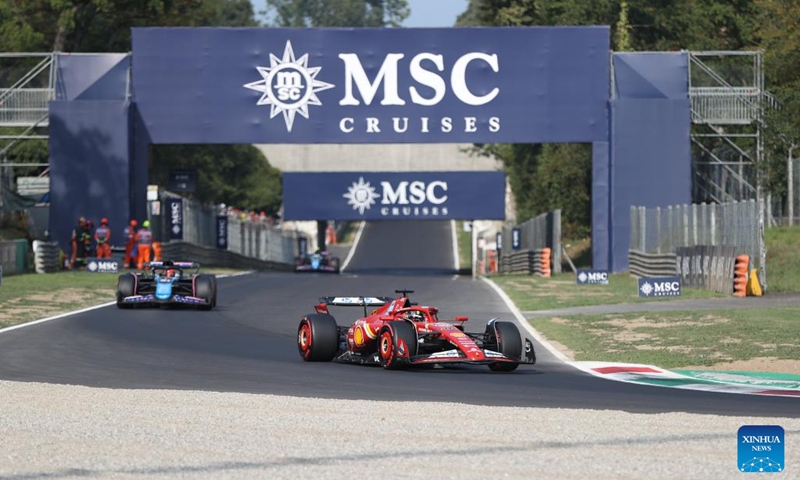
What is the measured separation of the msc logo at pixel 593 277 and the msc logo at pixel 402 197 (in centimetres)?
2265

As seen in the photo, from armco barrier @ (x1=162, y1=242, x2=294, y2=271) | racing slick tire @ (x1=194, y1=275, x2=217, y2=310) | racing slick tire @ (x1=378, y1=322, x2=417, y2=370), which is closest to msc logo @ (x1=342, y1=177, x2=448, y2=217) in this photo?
armco barrier @ (x1=162, y1=242, x2=294, y2=271)

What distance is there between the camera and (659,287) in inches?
1189

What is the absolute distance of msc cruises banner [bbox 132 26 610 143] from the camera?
44.9 meters

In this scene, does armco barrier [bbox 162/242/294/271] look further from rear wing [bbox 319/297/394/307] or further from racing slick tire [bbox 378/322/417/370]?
racing slick tire [bbox 378/322/417/370]

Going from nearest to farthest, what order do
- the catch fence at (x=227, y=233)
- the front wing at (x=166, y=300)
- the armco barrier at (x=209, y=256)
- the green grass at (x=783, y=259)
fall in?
the front wing at (x=166, y=300) < the green grass at (x=783, y=259) < the armco barrier at (x=209, y=256) < the catch fence at (x=227, y=233)

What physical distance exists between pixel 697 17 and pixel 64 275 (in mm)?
37864

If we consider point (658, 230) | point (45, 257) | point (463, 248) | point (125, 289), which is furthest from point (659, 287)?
point (463, 248)

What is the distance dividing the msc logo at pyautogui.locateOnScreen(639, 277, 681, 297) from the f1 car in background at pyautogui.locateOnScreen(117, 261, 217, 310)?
931cm

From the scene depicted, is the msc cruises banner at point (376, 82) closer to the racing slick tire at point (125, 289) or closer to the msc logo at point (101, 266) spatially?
the msc logo at point (101, 266)

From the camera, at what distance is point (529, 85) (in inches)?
1775

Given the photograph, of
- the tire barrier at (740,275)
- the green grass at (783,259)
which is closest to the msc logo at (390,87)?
the green grass at (783,259)

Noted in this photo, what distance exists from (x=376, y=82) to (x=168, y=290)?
1960 cm

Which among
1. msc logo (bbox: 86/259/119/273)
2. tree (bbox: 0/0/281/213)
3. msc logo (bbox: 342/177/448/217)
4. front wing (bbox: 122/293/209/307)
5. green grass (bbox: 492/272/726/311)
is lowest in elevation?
green grass (bbox: 492/272/726/311)

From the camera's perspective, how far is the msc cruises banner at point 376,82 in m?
44.9
